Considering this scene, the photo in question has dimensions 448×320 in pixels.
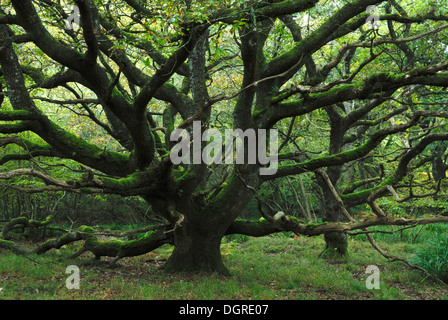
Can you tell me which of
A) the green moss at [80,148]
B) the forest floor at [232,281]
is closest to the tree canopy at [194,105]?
the green moss at [80,148]

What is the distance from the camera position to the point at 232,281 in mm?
8930

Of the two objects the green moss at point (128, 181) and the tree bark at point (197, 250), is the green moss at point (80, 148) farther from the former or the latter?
the tree bark at point (197, 250)

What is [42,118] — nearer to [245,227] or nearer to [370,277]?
[245,227]

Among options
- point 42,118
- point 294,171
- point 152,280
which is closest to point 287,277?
point 294,171

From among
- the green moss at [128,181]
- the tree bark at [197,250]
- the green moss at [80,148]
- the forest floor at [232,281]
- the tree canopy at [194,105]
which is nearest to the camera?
the tree canopy at [194,105]

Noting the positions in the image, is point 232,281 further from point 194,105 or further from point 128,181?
point 194,105

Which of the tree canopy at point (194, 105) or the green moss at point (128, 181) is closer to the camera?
the tree canopy at point (194, 105)

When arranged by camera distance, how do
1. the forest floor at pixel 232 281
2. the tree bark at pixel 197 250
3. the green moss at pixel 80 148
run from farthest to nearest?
the tree bark at pixel 197 250 → the green moss at pixel 80 148 → the forest floor at pixel 232 281

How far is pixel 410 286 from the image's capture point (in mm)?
9242

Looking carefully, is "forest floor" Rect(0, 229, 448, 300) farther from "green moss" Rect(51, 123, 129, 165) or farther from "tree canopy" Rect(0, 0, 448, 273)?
"green moss" Rect(51, 123, 129, 165)

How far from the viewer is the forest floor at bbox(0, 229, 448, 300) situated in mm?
7641

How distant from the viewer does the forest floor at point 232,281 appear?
764 cm

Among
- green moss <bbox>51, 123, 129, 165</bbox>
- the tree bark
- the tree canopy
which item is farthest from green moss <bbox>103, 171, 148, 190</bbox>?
the tree bark
